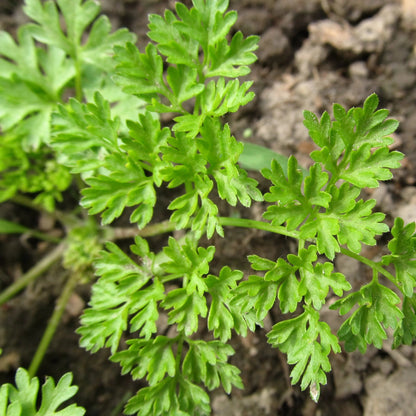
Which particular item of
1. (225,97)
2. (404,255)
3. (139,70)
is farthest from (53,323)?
(404,255)

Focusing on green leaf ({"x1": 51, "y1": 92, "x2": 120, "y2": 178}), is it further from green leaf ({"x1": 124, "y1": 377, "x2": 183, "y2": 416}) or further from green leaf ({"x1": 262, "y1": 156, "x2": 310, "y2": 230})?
green leaf ({"x1": 124, "y1": 377, "x2": 183, "y2": 416})

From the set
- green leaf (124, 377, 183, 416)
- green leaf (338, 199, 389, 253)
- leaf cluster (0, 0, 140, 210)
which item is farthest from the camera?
leaf cluster (0, 0, 140, 210)

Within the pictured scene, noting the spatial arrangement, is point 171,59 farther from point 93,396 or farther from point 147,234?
point 93,396

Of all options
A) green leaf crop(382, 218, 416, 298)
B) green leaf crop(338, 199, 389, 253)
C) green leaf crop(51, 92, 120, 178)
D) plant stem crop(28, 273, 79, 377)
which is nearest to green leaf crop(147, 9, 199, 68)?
green leaf crop(51, 92, 120, 178)

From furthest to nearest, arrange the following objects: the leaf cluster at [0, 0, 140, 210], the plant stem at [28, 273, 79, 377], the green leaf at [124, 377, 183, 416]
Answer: the plant stem at [28, 273, 79, 377]
the leaf cluster at [0, 0, 140, 210]
the green leaf at [124, 377, 183, 416]

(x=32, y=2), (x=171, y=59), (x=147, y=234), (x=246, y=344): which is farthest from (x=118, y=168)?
(x=246, y=344)

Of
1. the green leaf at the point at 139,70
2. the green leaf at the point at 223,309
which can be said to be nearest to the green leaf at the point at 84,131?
the green leaf at the point at 139,70
